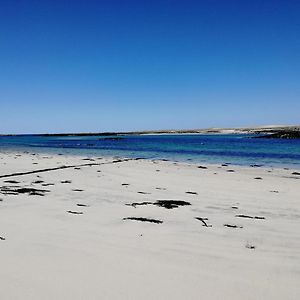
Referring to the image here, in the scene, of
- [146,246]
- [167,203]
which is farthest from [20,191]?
[146,246]

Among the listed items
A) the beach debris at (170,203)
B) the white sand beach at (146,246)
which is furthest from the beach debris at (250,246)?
the beach debris at (170,203)

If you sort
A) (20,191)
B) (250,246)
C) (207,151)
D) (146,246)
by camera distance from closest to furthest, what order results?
(146,246), (250,246), (20,191), (207,151)

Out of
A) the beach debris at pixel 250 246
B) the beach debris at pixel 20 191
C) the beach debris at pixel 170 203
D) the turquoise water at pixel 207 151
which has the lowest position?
the turquoise water at pixel 207 151

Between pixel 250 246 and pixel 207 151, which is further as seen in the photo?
pixel 207 151

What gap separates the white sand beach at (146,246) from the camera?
3.90m

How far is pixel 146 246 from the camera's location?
5352 millimetres

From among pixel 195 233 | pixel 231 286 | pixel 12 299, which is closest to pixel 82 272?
pixel 12 299

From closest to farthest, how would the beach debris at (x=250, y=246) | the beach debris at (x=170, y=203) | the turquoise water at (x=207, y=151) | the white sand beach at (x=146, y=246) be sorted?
the white sand beach at (x=146, y=246) < the beach debris at (x=250, y=246) < the beach debris at (x=170, y=203) < the turquoise water at (x=207, y=151)

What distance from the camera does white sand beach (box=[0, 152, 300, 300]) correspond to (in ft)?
12.8

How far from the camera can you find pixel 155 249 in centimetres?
522

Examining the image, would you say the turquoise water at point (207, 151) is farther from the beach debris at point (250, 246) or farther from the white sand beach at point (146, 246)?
the beach debris at point (250, 246)

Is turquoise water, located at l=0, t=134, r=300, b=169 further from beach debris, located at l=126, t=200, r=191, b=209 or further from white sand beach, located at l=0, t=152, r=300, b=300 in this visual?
white sand beach, located at l=0, t=152, r=300, b=300

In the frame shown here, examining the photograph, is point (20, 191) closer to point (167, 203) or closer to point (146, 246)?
point (167, 203)

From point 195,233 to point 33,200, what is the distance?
4.77 m
